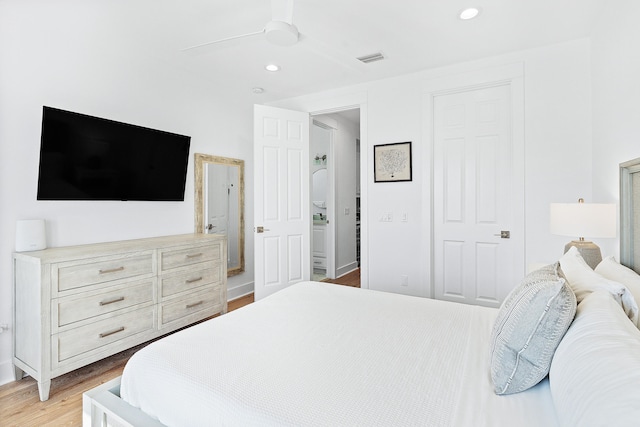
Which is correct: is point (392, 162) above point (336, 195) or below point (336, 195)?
above

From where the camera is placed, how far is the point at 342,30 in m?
2.58

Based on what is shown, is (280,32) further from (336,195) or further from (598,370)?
(336,195)

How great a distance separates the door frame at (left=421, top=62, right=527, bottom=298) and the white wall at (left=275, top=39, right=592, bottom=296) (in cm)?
3

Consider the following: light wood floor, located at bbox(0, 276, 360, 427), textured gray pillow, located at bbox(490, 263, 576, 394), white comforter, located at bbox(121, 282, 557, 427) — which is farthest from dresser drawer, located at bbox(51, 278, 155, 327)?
textured gray pillow, located at bbox(490, 263, 576, 394)

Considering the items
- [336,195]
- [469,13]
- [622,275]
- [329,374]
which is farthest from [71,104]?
[622,275]

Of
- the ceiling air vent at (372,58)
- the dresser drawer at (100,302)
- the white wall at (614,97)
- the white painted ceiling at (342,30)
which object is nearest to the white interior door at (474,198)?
the white painted ceiling at (342,30)

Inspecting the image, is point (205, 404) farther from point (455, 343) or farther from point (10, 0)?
point (10, 0)

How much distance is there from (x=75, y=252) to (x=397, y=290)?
297cm

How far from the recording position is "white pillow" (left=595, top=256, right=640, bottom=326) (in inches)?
49.0

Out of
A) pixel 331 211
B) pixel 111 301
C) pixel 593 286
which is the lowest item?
pixel 111 301

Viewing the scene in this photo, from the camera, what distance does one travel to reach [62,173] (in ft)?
8.00

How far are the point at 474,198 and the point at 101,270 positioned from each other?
3373mm

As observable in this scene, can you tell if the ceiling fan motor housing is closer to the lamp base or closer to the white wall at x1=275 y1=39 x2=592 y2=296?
the white wall at x1=275 y1=39 x2=592 y2=296

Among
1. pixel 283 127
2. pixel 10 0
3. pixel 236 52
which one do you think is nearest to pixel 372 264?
pixel 283 127
